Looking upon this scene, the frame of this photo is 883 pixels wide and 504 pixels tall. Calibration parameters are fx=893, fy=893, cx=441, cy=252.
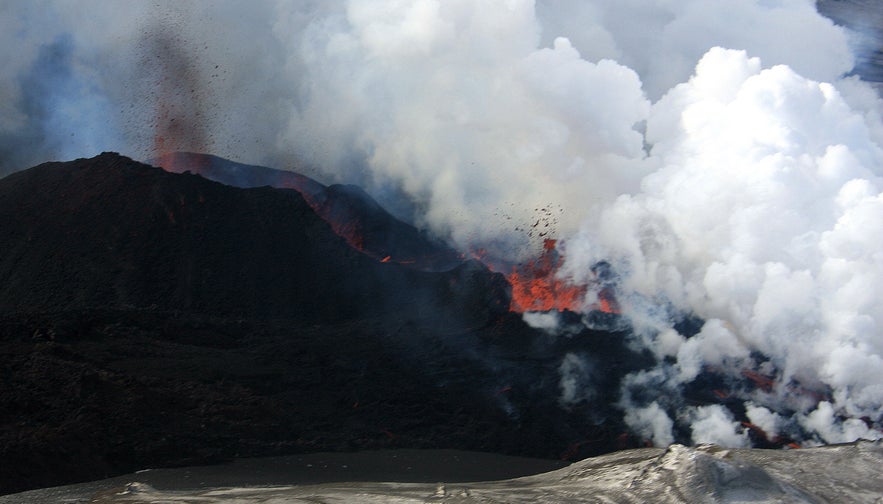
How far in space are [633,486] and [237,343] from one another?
852 centimetres

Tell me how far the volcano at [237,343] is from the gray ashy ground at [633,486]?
163 centimetres

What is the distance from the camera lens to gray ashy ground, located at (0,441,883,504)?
31.7 ft

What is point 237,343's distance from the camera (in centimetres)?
1602

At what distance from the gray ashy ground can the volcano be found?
64.2 inches

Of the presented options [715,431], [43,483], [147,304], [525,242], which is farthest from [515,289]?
[43,483]

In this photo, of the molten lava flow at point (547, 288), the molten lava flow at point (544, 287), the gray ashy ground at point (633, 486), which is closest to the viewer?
the gray ashy ground at point (633, 486)

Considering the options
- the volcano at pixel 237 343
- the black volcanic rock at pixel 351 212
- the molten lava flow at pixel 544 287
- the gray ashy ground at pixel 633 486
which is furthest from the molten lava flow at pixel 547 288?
the gray ashy ground at pixel 633 486

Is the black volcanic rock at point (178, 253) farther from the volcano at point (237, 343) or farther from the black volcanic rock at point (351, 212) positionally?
the black volcanic rock at point (351, 212)

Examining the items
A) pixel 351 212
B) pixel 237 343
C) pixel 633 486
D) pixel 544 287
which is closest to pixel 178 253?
pixel 237 343

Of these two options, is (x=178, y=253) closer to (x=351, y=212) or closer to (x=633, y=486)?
(x=351, y=212)

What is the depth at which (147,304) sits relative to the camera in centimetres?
1702

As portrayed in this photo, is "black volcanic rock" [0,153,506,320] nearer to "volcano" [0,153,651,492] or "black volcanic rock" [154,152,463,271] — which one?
"volcano" [0,153,651,492]

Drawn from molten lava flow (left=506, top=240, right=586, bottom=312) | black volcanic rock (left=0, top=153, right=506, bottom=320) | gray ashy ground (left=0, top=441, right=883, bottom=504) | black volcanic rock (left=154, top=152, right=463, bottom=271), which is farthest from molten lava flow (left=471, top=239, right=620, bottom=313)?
gray ashy ground (left=0, top=441, right=883, bottom=504)

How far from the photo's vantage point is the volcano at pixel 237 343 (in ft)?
41.9
